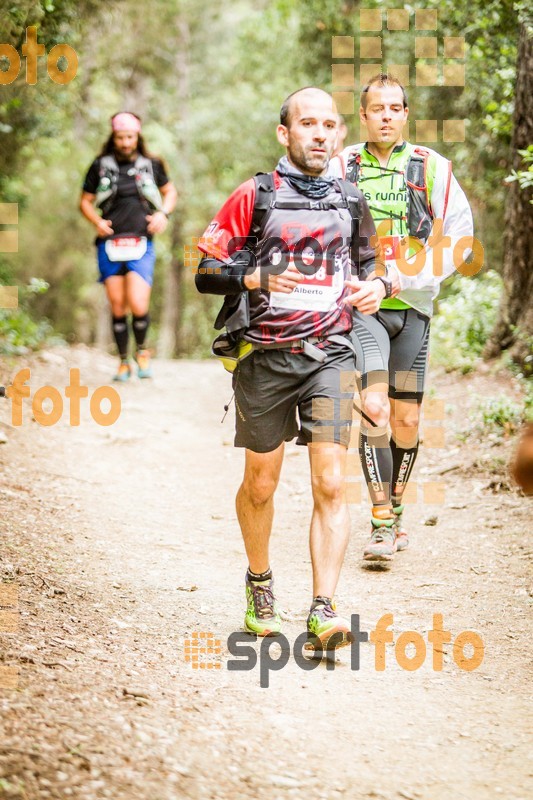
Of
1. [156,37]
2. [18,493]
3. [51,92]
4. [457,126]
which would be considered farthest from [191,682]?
[156,37]

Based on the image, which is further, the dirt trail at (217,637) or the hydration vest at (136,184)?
the hydration vest at (136,184)

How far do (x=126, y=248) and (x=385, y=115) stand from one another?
4830mm

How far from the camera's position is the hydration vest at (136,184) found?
9516mm

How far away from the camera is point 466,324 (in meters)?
10.9

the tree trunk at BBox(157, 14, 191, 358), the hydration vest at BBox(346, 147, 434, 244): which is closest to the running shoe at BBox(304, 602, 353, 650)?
the hydration vest at BBox(346, 147, 434, 244)

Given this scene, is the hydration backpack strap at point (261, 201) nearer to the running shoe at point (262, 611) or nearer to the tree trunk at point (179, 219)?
the running shoe at point (262, 611)

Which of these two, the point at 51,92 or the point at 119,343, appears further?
the point at 51,92

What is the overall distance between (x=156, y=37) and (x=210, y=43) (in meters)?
5.96

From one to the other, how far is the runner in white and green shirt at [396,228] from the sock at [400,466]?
30 cm

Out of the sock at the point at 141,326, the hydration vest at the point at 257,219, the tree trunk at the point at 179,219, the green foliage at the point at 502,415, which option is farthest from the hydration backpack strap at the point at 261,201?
the tree trunk at the point at 179,219

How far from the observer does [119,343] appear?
1016cm

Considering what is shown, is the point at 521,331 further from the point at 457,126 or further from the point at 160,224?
the point at 457,126

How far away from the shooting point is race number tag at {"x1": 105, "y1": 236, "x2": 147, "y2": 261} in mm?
9664

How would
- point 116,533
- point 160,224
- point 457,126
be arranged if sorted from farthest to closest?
point 457,126 < point 160,224 < point 116,533
